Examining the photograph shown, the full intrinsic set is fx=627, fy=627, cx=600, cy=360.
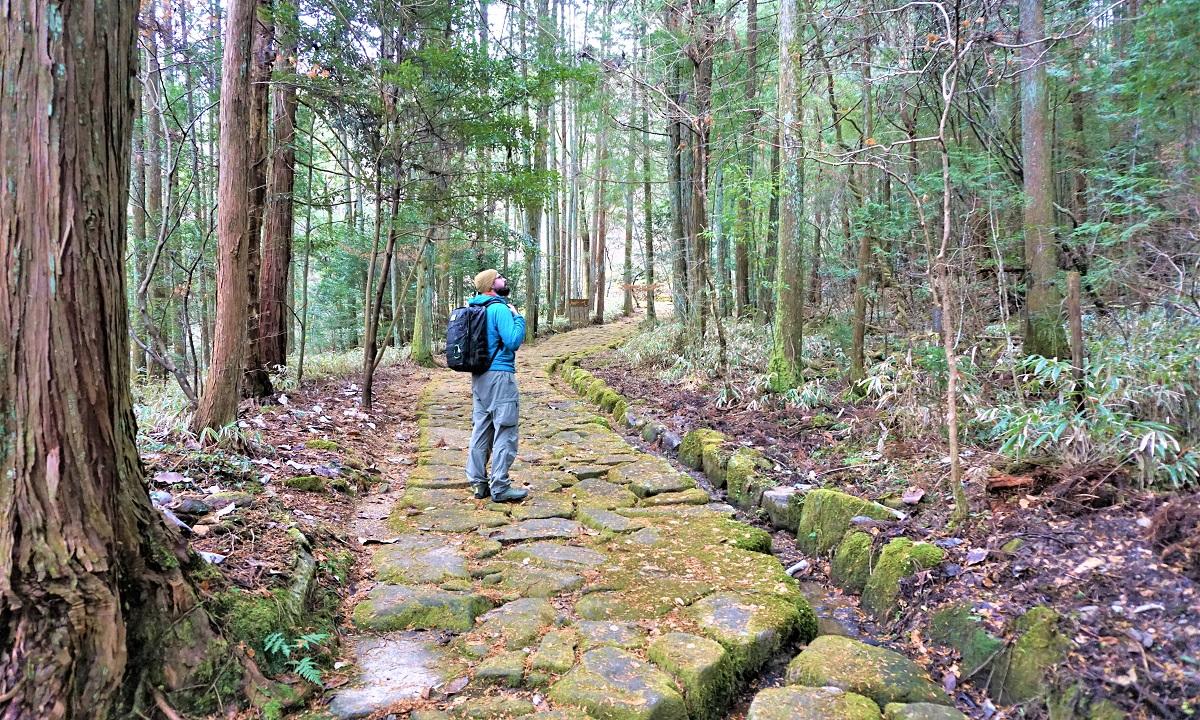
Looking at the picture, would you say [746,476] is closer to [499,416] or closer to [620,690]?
[499,416]

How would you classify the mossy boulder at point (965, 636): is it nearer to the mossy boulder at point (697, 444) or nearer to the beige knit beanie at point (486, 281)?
the mossy boulder at point (697, 444)

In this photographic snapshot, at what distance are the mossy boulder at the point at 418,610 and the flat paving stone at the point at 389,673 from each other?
3.5 inches

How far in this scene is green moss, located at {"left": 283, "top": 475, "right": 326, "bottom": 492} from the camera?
14.6 feet

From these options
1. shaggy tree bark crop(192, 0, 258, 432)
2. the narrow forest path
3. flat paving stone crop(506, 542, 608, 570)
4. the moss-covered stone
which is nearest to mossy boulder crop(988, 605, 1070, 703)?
the narrow forest path

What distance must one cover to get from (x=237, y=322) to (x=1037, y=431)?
593cm

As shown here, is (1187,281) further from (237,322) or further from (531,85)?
(237,322)

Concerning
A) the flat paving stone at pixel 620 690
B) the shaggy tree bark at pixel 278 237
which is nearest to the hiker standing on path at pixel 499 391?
the flat paving stone at pixel 620 690

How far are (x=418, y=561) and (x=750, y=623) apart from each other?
193 centimetres

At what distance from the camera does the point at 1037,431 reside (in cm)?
364

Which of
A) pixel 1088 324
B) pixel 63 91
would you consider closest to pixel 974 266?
pixel 1088 324

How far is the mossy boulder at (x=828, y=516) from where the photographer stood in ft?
12.5

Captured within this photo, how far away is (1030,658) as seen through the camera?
7.92 ft

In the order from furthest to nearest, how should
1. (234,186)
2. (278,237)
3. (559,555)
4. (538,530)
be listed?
(278,237) < (234,186) < (538,530) < (559,555)

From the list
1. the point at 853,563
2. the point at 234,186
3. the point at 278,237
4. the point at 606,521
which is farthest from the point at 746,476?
the point at 278,237
